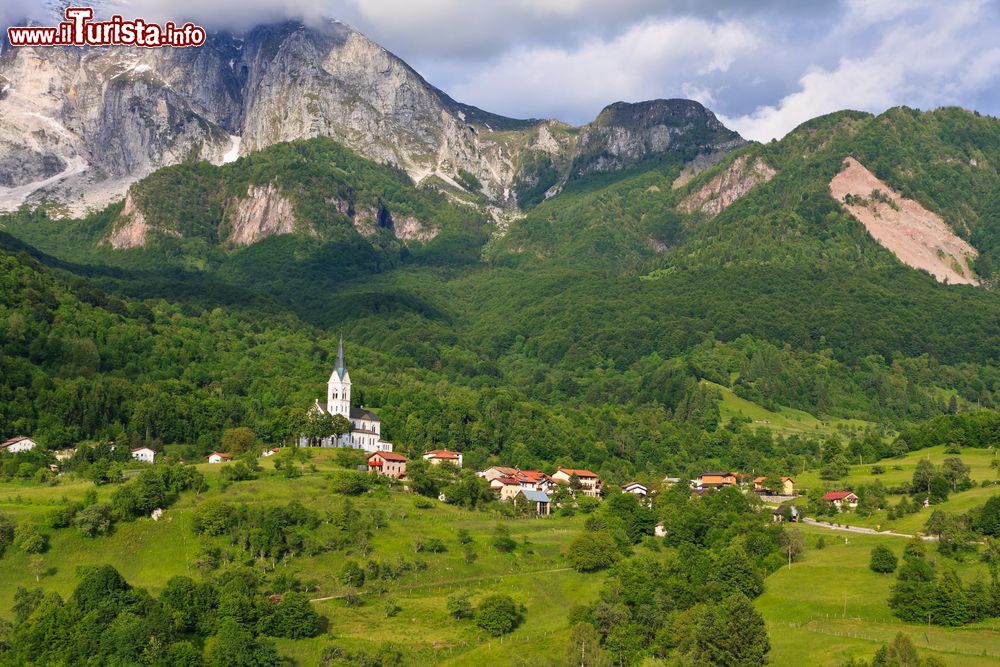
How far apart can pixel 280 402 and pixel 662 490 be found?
187ft

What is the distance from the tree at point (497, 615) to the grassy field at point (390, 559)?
84 cm

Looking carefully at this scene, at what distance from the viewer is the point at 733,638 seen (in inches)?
3123

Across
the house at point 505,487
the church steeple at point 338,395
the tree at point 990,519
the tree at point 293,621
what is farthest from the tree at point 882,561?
the church steeple at point 338,395

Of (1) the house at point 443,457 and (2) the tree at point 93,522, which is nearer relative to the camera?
(2) the tree at point 93,522

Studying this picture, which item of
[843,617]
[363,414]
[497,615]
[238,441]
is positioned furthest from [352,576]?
[363,414]

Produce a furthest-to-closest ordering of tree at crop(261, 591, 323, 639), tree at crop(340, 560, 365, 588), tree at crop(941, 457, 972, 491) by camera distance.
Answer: tree at crop(941, 457, 972, 491), tree at crop(340, 560, 365, 588), tree at crop(261, 591, 323, 639)

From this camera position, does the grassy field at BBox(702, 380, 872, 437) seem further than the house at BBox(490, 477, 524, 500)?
Yes

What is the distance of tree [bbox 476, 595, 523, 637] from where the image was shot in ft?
294

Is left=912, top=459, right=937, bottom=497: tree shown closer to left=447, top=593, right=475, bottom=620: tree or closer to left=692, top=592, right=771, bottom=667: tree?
left=692, top=592, right=771, bottom=667: tree

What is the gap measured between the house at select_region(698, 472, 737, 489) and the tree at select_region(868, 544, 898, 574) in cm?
4507

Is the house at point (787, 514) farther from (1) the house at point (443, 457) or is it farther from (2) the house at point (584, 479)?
(1) the house at point (443, 457)

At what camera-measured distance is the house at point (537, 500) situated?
128 metres

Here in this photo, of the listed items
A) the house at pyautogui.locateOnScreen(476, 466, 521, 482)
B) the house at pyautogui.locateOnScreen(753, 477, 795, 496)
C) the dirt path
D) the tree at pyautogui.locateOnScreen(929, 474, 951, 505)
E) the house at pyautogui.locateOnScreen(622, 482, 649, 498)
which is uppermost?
the tree at pyautogui.locateOnScreen(929, 474, 951, 505)

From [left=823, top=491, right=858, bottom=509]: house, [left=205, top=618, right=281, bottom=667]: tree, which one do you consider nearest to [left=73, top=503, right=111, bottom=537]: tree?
[left=205, top=618, right=281, bottom=667]: tree
